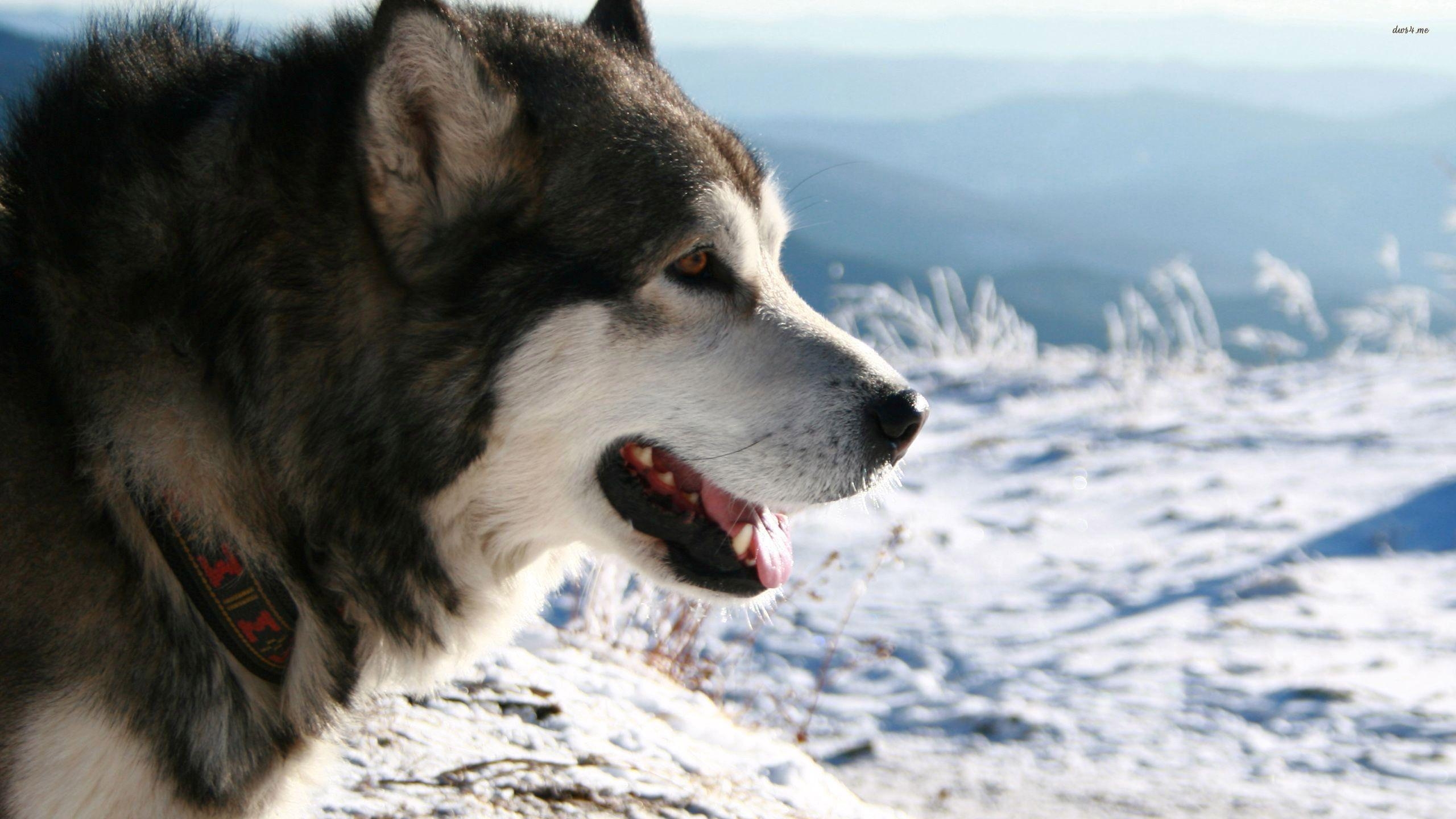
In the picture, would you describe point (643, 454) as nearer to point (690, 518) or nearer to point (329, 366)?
→ point (690, 518)

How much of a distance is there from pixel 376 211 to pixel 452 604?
782 millimetres

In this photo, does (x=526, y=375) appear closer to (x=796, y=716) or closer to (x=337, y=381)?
(x=337, y=381)

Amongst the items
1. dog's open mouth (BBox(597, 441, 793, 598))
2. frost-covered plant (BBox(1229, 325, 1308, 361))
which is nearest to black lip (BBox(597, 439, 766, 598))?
dog's open mouth (BBox(597, 441, 793, 598))

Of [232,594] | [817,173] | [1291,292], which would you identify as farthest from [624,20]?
[1291,292]

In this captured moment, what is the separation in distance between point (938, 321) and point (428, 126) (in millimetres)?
12132

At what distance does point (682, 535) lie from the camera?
93.4 inches

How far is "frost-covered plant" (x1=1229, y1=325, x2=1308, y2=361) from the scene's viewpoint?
1216 cm

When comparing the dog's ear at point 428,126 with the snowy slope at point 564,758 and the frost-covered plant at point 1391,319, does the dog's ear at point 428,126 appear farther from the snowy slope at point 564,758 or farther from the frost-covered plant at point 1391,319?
the frost-covered plant at point 1391,319

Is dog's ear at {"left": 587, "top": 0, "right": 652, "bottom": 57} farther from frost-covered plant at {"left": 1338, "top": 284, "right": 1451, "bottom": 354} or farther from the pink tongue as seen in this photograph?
frost-covered plant at {"left": 1338, "top": 284, "right": 1451, "bottom": 354}

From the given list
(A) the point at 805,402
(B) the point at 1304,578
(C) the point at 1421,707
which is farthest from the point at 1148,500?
(A) the point at 805,402

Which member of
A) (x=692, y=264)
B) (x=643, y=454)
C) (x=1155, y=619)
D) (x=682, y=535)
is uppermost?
(x=692, y=264)

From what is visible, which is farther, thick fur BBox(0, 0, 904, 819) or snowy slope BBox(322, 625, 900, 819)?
snowy slope BBox(322, 625, 900, 819)

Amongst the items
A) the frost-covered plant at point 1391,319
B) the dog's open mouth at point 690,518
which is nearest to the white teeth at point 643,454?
the dog's open mouth at point 690,518

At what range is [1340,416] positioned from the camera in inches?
346
